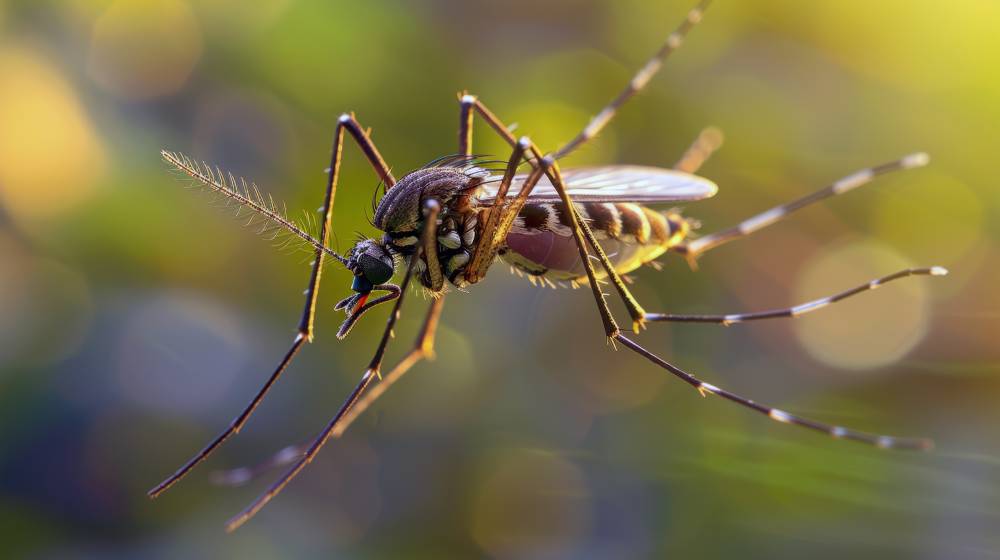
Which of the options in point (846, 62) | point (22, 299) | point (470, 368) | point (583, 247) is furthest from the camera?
point (846, 62)

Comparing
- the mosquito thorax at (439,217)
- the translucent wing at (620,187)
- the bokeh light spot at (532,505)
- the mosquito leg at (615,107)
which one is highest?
the mosquito leg at (615,107)

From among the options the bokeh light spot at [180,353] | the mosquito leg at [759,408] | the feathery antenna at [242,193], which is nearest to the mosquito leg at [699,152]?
the mosquito leg at [759,408]

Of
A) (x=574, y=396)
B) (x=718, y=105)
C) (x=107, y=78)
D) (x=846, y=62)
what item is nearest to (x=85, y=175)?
(x=107, y=78)

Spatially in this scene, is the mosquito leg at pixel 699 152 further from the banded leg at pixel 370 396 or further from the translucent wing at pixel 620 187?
the banded leg at pixel 370 396

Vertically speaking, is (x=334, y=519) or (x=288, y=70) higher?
(x=288, y=70)

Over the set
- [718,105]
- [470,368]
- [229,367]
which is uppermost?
[718,105]

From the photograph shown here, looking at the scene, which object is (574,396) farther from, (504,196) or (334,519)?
(504,196)

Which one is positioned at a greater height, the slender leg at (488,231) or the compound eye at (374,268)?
the slender leg at (488,231)
